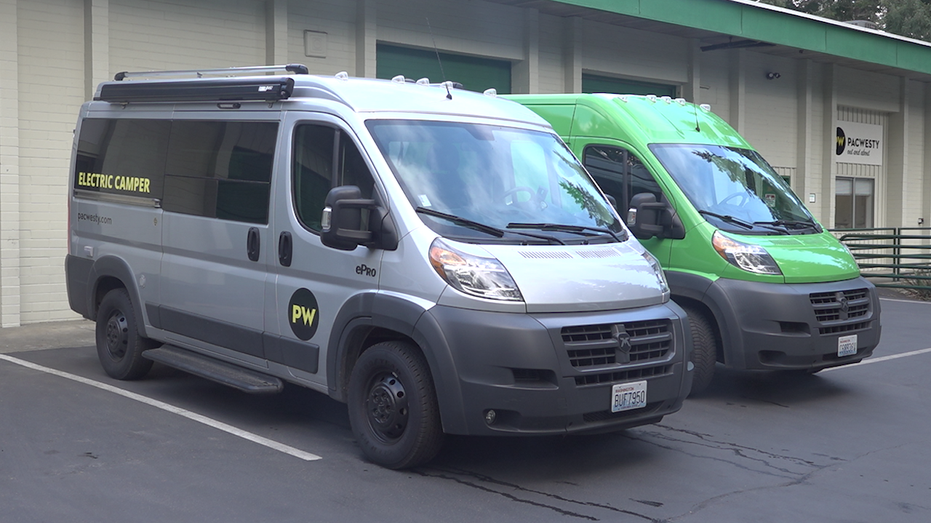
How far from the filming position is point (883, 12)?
44344mm

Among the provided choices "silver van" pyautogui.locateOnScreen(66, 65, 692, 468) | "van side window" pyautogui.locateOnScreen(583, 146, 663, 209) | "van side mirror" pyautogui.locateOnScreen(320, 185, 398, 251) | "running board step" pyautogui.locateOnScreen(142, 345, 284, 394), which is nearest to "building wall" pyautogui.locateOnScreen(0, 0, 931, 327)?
"silver van" pyautogui.locateOnScreen(66, 65, 692, 468)

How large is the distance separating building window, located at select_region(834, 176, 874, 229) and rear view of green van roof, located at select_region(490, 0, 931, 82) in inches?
119

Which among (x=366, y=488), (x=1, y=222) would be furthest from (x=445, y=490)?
(x=1, y=222)

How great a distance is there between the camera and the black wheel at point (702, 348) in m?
8.41

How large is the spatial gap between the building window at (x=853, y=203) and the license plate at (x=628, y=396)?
21.5 metres

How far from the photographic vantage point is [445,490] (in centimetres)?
575

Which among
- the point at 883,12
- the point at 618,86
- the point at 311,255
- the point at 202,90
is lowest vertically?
the point at 311,255

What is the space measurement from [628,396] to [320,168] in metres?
2.52

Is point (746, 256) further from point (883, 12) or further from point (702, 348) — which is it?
point (883, 12)

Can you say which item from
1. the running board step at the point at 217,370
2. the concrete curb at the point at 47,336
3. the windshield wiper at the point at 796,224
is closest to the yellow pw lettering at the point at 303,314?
the running board step at the point at 217,370

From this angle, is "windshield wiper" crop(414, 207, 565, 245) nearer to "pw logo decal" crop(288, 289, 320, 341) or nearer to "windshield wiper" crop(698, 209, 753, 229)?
"pw logo decal" crop(288, 289, 320, 341)

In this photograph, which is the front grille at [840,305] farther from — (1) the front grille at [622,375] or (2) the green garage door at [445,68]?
(2) the green garage door at [445,68]

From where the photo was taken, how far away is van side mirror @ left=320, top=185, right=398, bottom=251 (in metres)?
6.05

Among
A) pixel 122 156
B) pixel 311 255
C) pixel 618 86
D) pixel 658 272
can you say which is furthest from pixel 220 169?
pixel 618 86
